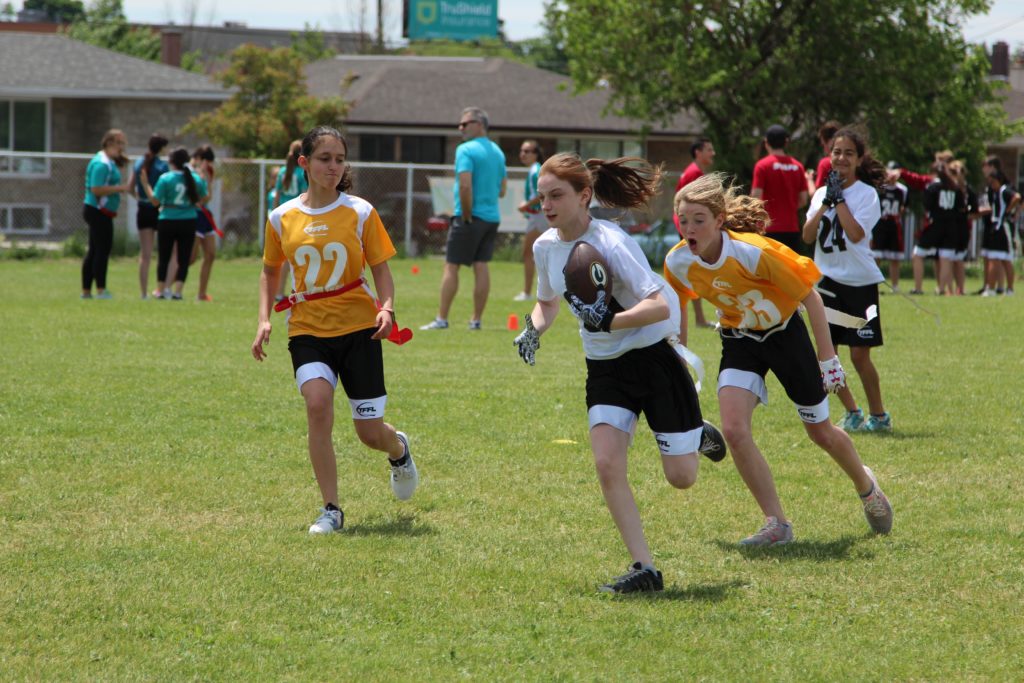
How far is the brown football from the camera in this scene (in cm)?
496

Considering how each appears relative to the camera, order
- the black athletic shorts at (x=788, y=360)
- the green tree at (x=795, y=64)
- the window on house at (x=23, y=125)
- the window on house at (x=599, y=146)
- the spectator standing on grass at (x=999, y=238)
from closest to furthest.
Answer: the black athletic shorts at (x=788, y=360)
the spectator standing on grass at (x=999, y=238)
the green tree at (x=795, y=64)
the window on house at (x=23, y=125)
the window on house at (x=599, y=146)

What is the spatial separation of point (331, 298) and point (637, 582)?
6.80ft

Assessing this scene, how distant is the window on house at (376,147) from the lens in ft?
124

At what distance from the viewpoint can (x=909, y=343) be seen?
1308 cm

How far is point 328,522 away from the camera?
5988 mm

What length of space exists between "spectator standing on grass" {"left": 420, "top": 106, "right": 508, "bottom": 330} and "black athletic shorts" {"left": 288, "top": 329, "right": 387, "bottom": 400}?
A: 7325 millimetres

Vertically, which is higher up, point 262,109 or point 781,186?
point 262,109

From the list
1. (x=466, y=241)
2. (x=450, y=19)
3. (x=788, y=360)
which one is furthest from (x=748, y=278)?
(x=450, y=19)

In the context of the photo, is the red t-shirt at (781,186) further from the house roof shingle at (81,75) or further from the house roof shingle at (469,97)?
the house roof shingle at (81,75)

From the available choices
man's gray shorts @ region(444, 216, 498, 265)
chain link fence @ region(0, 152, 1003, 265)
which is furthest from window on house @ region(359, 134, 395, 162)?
man's gray shorts @ region(444, 216, 498, 265)

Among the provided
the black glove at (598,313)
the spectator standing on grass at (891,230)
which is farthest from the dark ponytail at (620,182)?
the spectator standing on grass at (891,230)

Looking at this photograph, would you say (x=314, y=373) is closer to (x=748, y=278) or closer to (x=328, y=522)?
(x=328, y=522)

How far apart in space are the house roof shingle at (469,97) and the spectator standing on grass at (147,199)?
20.0m

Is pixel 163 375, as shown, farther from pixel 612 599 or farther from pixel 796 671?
pixel 796 671
